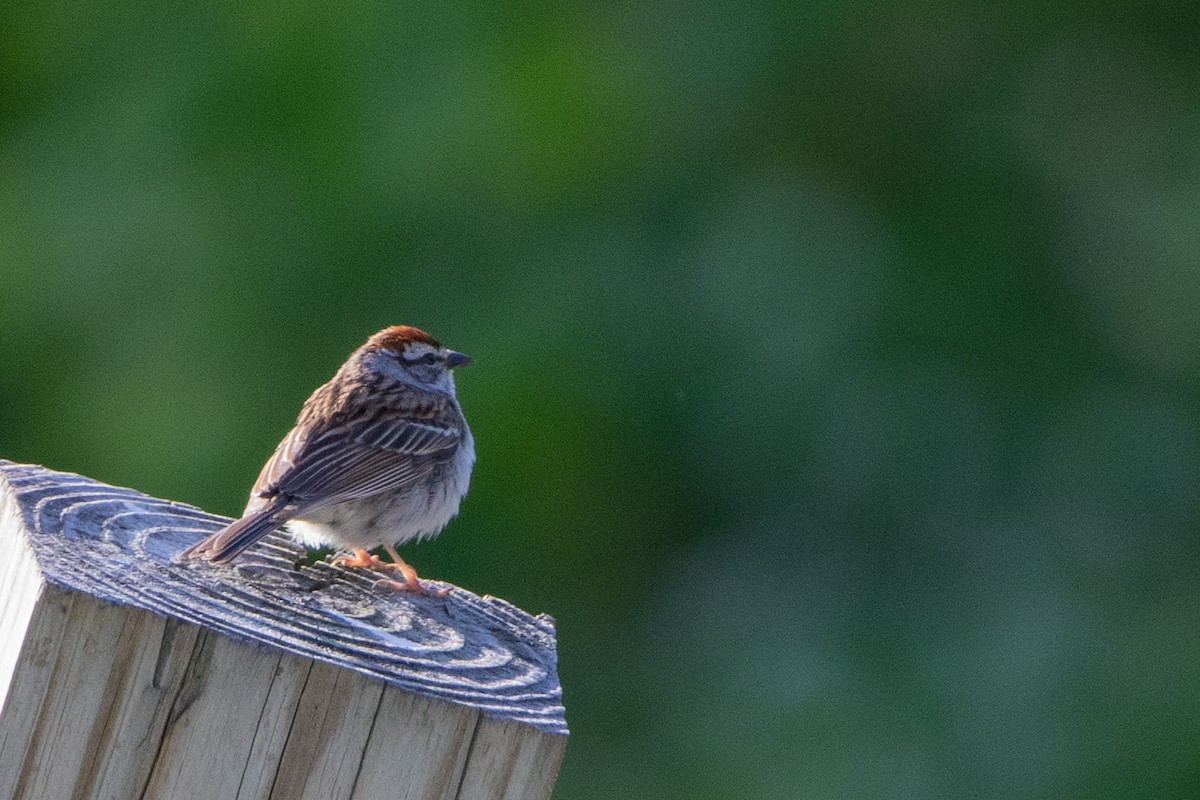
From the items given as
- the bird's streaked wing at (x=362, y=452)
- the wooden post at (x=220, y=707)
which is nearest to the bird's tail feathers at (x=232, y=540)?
the wooden post at (x=220, y=707)

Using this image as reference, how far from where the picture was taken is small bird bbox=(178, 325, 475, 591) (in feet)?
14.0

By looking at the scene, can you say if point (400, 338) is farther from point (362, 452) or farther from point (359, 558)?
point (359, 558)

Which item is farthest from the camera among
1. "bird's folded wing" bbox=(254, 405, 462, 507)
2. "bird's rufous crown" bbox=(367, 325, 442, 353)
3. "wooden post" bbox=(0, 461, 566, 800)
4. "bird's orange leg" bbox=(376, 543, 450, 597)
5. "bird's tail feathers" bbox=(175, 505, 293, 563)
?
"bird's rufous crown" bbox=(367, 325, 442, 353)

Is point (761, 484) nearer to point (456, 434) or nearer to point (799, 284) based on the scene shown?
point (799, 284)

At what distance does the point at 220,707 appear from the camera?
2113mm

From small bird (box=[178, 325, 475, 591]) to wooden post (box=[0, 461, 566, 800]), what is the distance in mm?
1461

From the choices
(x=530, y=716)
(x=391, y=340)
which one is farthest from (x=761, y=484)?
(x=530, y=716)

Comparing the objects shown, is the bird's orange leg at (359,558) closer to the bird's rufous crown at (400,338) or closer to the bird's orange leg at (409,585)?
the bird's orange leg at (409,585)

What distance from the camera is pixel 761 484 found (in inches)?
270

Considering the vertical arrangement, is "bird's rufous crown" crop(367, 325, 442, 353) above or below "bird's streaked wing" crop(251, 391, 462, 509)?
above

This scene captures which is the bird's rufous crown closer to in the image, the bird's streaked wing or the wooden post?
the bird's streaked wing

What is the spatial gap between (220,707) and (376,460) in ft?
8.08

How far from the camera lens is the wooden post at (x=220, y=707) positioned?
2.08m

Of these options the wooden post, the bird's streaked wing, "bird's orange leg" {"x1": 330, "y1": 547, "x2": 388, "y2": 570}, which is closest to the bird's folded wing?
the bird's streaked wing
